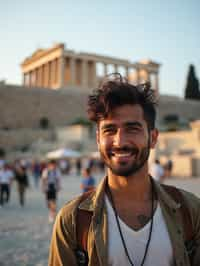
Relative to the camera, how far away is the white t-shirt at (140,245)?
5.11ft

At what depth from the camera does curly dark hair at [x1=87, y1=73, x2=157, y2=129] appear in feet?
5.59

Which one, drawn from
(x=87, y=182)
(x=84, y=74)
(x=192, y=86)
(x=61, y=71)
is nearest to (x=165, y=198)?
(x=87, y=182)

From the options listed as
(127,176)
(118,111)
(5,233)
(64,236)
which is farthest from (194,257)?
(5,233)

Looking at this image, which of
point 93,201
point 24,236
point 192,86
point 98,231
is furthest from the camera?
point 192,86

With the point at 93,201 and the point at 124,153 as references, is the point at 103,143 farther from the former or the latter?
the point at 93,201

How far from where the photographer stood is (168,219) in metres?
1.62

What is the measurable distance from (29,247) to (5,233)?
4.09ft

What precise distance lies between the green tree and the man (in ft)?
→ 183

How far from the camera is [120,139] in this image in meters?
1.67

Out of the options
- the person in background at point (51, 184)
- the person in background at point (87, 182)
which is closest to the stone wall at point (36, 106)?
the person in background at point (51, 184)

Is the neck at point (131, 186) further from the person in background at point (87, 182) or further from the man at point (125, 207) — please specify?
the person in background at point (87, 182)

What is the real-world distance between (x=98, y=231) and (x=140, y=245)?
202 millimetres

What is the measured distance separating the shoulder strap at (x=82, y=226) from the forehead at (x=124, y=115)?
45 cm

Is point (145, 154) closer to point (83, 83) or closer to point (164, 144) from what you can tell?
point (164, 144)
